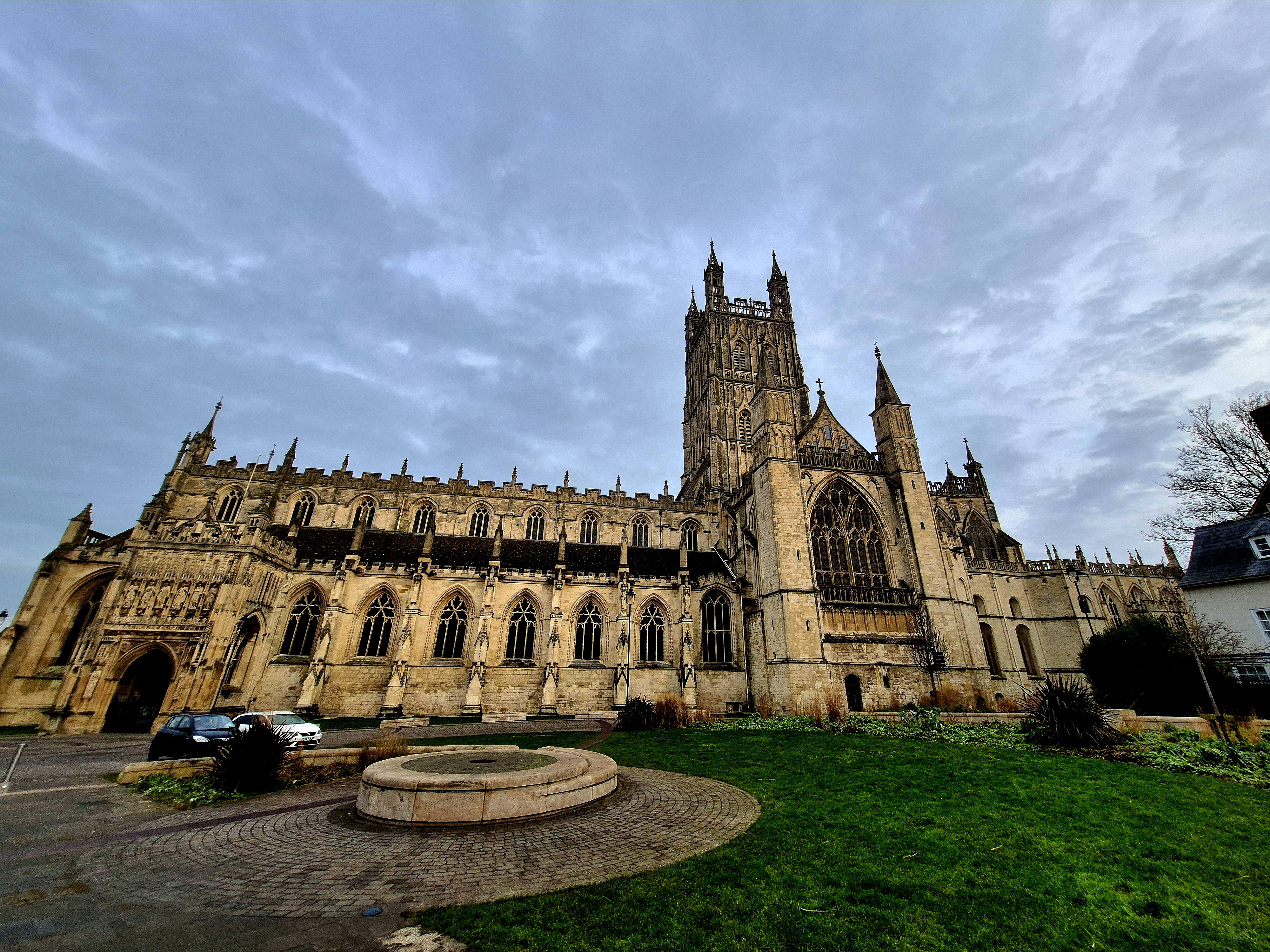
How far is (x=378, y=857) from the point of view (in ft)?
19.0

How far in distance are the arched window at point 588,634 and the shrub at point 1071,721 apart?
17.6 metres

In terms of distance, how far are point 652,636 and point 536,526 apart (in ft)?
37.9

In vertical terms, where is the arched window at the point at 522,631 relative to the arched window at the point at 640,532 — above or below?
below

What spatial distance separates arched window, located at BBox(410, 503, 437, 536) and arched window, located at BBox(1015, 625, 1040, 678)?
3809 cm

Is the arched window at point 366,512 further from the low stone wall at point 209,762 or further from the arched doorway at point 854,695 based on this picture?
the arched doorway at point 854,695

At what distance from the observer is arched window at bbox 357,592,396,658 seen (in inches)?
923

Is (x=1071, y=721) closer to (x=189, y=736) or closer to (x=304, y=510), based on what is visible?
(x=189, y=736)

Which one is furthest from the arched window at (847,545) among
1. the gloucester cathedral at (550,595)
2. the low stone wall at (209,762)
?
the low stone wall at (209,762)

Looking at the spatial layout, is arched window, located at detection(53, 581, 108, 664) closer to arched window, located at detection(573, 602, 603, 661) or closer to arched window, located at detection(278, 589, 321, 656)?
arched window, located at detection(278, 589, 321, 656)

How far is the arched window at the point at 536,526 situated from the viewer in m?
32.4

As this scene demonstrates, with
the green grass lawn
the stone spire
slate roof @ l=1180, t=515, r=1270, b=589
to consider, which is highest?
the stone spire

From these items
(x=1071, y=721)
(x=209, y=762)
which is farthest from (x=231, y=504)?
(x=1071, y=721)

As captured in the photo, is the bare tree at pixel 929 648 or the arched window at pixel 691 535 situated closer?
the bare tree at pixel 929 648

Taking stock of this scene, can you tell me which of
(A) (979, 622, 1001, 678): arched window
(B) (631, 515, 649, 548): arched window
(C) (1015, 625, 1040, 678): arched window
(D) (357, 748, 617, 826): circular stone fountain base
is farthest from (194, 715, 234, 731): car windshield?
(C) (1015, 625, 1040, 678): arched window
